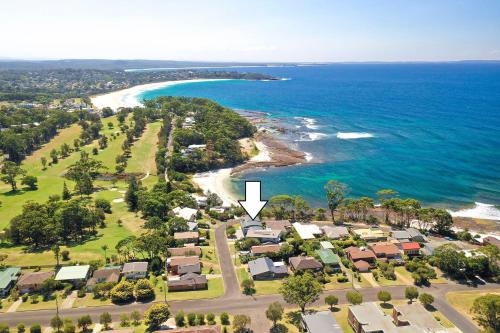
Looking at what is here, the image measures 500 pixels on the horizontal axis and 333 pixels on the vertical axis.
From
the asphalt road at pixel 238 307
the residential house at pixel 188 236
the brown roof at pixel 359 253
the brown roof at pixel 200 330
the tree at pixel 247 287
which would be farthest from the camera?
the residential house at pixel 188 236

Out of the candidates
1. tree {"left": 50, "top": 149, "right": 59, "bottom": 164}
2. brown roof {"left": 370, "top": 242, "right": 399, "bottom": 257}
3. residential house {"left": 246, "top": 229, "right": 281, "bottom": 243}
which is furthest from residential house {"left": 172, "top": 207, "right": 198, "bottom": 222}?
tree {"left": 50, "top": 149, "right": 59, "bottom": 164}

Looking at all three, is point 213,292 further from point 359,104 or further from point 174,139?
point 359,104

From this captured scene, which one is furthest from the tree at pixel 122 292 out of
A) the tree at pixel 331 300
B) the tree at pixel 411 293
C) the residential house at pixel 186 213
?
the tree at pixel 411 293

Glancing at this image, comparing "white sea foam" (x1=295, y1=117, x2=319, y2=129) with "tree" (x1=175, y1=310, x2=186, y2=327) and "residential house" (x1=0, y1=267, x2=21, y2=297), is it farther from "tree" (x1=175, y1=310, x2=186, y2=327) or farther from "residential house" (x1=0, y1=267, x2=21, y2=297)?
"residential house" (x1=0, y1=267, x2=21, y2=297)

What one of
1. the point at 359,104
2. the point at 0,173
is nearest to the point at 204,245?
the point at 0,173

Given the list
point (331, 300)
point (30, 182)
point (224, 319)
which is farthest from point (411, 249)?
point (30, 182)

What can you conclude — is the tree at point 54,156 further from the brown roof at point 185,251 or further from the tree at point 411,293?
the tree at point 411,293
